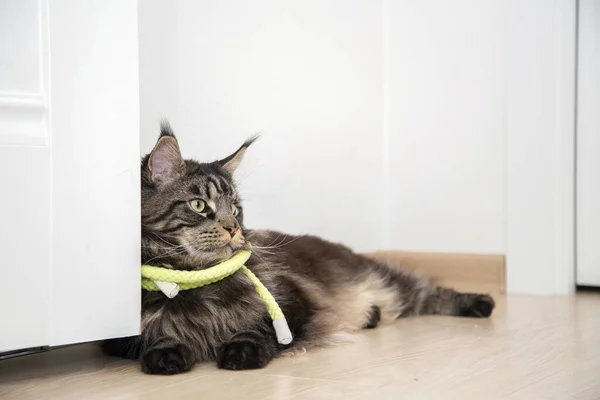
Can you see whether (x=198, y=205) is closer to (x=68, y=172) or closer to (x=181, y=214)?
(x=181, y=214)

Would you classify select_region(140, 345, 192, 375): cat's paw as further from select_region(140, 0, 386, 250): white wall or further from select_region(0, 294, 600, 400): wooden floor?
select_region(140, 0, 386, 250): white wall

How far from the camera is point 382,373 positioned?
1.49 m

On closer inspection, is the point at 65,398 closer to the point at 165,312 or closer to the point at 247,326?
the point at 165,312

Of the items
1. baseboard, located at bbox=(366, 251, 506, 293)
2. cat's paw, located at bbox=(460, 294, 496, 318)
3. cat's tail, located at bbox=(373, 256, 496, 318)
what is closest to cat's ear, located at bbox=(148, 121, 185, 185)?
cat's tail, located at bbox=(373, 256, 496, 318)

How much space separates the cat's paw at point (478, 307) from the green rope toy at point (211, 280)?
860 millimetres

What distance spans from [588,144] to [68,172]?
2.10 meters

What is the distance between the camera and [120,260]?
59.7 inches

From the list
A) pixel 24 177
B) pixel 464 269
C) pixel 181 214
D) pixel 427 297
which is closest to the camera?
pixel 24 177

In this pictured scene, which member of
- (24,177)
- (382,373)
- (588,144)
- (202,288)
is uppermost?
(588,144)

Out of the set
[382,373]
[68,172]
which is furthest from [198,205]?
[382,373]

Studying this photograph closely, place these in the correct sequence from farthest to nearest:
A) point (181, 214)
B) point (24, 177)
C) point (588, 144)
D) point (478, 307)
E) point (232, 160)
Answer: point (588, 144), point (478, 307), point (232, 160), point (181, 214), point (24, 177)

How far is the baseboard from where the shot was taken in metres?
2.88

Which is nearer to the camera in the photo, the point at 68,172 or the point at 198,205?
the point at 68,172

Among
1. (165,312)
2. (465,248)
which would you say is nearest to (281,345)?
(165,312)
